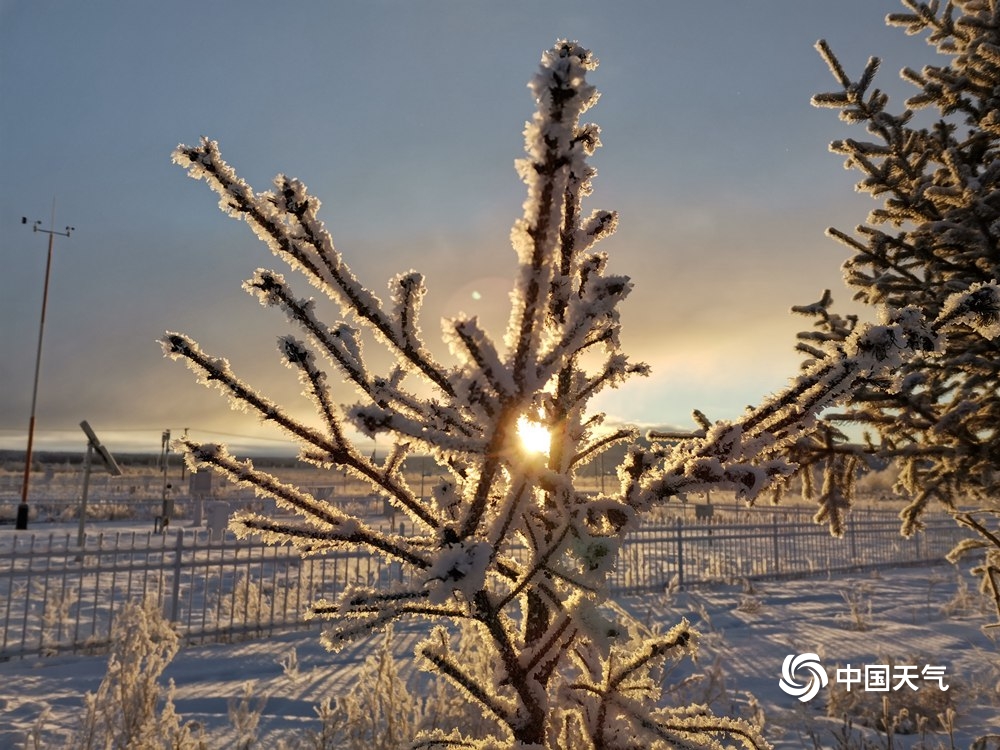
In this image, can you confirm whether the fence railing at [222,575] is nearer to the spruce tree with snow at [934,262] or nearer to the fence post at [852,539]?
the fence post at [852,539]

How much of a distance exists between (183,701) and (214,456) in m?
5.51

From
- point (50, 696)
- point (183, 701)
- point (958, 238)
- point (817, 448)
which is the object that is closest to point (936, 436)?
point (817, 448)

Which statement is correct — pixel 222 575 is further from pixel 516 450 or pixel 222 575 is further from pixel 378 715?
pixel 516 450

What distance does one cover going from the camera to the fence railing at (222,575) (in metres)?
8.09

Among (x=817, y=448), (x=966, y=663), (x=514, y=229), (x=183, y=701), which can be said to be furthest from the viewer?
(x=966, y=663)

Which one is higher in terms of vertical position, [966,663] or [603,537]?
[603,537]

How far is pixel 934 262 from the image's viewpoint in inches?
169

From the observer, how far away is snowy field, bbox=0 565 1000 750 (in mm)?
4945

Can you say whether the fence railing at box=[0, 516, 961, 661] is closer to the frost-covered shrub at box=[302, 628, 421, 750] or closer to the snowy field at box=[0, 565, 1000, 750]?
the frost-covered shrub at box=[302, 628, 421, 750]

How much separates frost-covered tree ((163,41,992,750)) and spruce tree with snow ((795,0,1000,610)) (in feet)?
9.99

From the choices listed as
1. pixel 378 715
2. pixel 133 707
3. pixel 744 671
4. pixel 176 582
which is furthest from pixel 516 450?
pixel 176 582

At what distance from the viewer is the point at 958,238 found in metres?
3.85

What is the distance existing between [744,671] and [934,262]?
450cm

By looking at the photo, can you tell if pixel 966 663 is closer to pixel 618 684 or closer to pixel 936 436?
pixel 936 436
